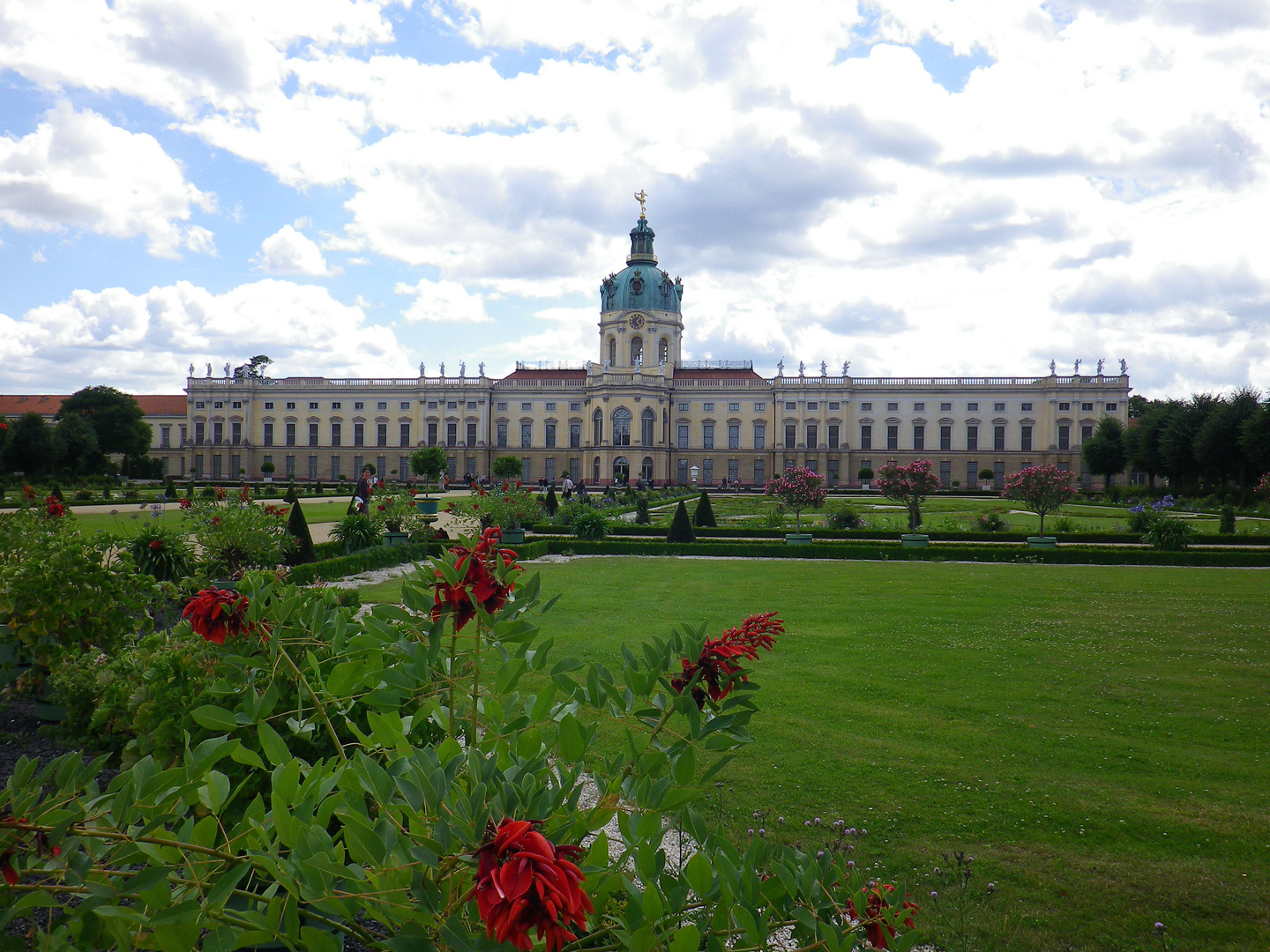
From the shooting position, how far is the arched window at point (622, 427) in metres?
55.8

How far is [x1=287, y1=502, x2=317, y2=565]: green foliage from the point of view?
13195 mm

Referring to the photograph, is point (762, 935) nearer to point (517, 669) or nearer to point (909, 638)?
point (517, 669)

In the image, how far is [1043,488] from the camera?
68.0 ft

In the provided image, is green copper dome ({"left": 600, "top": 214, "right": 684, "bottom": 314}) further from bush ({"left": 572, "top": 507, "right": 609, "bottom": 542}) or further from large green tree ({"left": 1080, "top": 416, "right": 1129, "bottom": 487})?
bush ({"left": 572, "top": 507, "right": 609, "bottom": 542})

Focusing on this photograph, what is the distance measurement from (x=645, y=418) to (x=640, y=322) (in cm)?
808

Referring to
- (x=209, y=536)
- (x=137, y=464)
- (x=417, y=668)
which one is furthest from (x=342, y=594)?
(x=137, y=464)

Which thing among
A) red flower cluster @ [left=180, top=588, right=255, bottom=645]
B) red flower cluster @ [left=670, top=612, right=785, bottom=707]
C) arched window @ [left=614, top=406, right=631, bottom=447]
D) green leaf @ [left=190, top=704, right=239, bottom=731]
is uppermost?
arched window @ [left=614, top=406, right=631, bottom=447]

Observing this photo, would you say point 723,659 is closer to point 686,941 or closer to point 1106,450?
point 686,941

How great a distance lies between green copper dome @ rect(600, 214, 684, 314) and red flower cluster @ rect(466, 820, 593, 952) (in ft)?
194

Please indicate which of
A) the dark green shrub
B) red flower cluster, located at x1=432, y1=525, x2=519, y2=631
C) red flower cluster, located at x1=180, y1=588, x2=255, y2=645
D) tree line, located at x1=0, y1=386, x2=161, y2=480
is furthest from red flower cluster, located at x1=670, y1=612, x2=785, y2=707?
tree line, located at x1=0, y1=386, x2=161, y2=480

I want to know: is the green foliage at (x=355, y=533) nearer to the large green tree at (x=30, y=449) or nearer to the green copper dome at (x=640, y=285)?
the large green tree at (x=30, y=449)

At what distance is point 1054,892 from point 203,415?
68554 mm

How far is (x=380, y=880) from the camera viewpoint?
1.54 m

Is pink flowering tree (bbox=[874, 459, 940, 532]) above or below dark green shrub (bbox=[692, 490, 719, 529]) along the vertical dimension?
above
